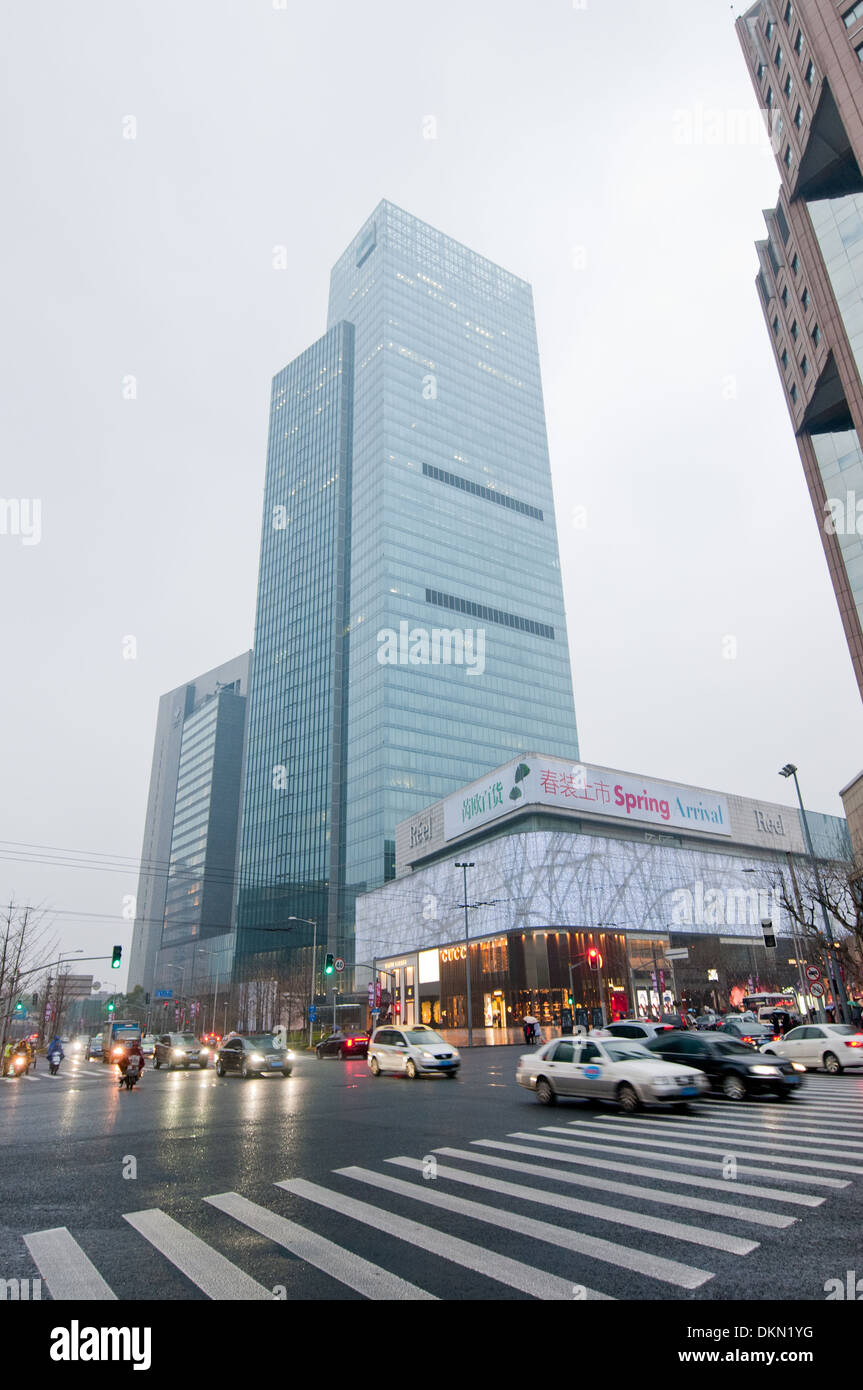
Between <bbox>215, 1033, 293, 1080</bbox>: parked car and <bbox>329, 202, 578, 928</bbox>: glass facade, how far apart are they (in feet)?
232

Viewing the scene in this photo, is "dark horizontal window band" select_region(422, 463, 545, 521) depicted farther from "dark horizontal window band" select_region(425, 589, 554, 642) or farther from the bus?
the bus

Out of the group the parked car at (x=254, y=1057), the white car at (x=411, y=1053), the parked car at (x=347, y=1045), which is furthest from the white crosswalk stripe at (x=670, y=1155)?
the parked car at (x=347, y=1045)

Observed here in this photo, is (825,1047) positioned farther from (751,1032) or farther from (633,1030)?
(751,1032)

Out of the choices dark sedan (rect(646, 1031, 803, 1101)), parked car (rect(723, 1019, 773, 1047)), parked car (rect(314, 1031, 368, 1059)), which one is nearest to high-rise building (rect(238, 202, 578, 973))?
parked car (rect(314, 1031, 368, 1059))

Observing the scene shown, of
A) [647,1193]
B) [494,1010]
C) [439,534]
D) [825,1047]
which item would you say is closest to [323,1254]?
[647,1193]

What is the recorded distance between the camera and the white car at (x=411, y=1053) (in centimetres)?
2583

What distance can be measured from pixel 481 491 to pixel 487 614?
85.6 ft

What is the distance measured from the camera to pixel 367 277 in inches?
5960

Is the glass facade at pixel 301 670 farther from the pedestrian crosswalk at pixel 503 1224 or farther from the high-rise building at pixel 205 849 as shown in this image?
the pedestrian crosswalk at pixel 503 1224

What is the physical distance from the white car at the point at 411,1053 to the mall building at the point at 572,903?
3381cm

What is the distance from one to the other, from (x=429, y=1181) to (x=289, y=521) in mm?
153810

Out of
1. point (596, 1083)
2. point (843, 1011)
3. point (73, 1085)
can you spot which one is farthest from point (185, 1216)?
point (843, 1011)
